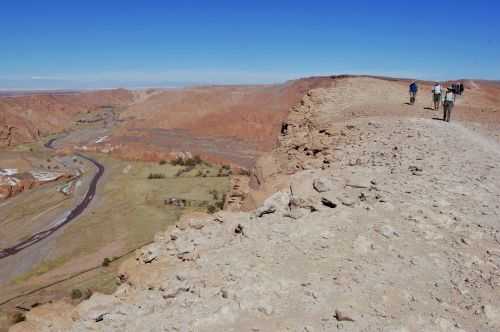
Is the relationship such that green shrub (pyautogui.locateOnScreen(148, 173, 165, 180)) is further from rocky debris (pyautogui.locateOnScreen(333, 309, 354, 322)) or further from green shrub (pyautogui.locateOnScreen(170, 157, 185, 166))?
rocky debris (pyautogui.locateOnScreen(333, 309, 354, 322))

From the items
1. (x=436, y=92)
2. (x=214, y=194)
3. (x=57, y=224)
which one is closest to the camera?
(x=436, y=92)

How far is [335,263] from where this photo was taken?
20.6 feet

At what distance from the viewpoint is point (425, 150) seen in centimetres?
1084

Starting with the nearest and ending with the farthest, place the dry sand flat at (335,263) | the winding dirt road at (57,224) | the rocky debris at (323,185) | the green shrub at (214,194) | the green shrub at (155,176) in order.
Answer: the dry sand flat at (335,263)
the rocky debris at (323,185)
the winding dirt road at (57,224)
the green shrub at (214,194)
the green shrub at (155,176)

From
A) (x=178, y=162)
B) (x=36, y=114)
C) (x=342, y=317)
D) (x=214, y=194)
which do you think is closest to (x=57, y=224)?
(x=214, y=194)

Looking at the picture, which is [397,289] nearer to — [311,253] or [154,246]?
[311,253]

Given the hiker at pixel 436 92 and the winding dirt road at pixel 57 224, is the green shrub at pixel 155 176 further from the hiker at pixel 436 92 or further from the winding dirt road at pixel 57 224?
the hiker at pixel 436 92

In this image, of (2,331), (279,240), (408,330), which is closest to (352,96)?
(279,240)

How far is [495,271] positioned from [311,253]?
2515 mm

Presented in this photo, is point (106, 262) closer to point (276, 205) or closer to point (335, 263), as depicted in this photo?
point (276, 205)

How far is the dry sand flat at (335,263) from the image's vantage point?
5.26 metres

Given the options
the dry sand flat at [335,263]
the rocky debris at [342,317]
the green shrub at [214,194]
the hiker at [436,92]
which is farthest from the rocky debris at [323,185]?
the green shrub at [214,194]

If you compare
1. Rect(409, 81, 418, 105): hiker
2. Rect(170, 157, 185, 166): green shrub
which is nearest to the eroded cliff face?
Rect(170, 157, 185, 166): green shrub

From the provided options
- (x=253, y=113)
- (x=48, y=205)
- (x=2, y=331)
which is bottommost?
(x=48, y=205)
